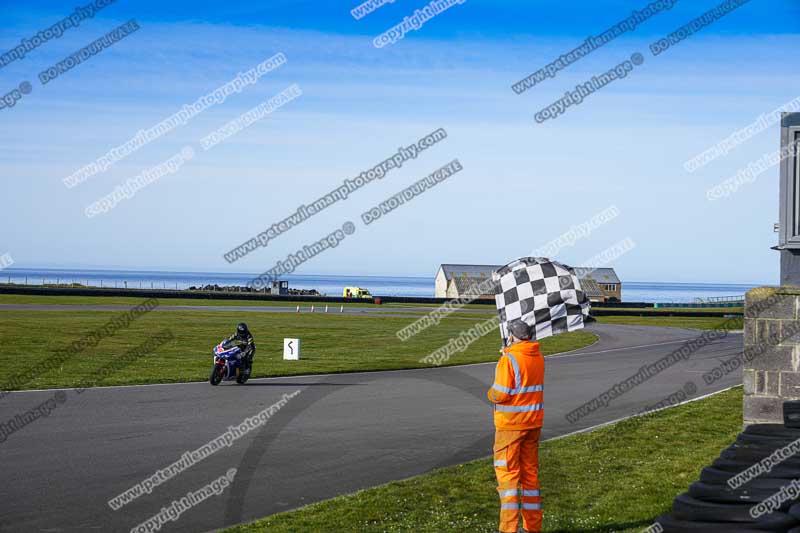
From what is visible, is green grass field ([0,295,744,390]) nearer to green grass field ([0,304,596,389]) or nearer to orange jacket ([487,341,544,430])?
green grass field ([0,304,596,389])

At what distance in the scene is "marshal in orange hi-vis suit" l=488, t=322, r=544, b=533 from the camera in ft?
24.1

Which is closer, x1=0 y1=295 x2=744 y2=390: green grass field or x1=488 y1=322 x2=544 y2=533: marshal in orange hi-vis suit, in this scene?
x1=488 y1=322 x2=544 y2=533: marshal in orange hi-vis suit

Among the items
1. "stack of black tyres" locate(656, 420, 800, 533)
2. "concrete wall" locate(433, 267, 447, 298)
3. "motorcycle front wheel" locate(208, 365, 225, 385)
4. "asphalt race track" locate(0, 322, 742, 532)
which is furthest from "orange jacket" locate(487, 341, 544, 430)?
"concrete wall" locate(433, 267, 447, 298)

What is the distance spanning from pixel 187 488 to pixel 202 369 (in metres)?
13.0

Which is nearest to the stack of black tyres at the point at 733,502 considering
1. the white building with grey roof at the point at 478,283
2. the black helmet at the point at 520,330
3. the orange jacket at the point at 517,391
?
the orange jacket at the point at 517,391

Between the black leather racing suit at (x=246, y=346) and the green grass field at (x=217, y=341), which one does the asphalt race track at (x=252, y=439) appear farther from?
the green grass field at (x=217, y=341)

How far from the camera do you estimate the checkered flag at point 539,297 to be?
7.75 meters

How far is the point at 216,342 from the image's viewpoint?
102ft

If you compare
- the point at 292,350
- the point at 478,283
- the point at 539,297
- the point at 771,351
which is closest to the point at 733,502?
the point at 539,297

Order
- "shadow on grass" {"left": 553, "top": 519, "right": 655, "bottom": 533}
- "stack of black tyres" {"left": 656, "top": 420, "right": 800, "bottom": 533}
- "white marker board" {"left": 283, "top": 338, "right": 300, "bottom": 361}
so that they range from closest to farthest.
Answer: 1. "stack of black tyres" {"left": 656, "top": 420, "right": 800, "bottom": 533}
2. "shadow on grass" {"left": 553, "top": 519, "right": 655, "bottom": 533}
3. "white marker board" {"left": 283, "top": 338, "right": 300, "bottom": 361}

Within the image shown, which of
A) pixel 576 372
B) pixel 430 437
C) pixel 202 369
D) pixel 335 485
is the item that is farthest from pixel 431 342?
pixel 335 485

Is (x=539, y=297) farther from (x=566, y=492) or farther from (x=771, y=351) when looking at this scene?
(x=771, y=351)

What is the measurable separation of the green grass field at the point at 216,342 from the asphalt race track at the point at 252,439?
2493 mm

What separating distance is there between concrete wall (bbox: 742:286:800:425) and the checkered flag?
2.90m
